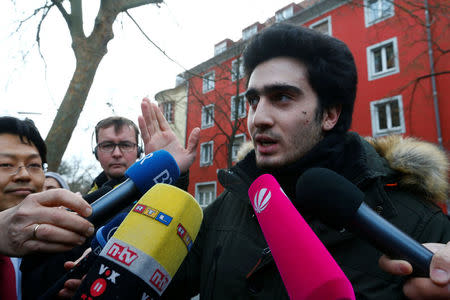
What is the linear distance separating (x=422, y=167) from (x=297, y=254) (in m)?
1.00

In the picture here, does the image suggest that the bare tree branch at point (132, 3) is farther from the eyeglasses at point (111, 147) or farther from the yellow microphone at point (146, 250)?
the yellow microphone at point (146, 250)

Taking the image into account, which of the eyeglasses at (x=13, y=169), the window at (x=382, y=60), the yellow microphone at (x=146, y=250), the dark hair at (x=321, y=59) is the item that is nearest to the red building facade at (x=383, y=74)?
the window at (x=382, y=60)

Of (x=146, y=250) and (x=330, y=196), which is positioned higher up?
(x=330, y=196)

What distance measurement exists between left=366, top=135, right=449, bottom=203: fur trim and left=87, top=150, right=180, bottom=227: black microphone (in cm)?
109

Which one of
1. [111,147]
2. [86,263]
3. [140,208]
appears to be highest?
[111,147]

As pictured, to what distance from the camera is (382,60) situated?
12930 mm

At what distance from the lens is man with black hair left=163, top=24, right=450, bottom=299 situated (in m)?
1.20

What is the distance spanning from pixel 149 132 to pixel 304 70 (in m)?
1.01

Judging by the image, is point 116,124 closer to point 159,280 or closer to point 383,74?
point 159,280

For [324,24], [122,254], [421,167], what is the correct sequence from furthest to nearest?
[324,24] → [421,167] → [122,254]

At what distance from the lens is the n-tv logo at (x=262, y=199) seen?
0.92 meters

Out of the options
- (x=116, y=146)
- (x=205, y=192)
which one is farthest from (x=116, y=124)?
(x=205, y=192)

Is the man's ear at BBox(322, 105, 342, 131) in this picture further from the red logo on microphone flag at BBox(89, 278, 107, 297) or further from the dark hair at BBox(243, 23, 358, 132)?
the red logo on microphone flag at BBox(89, 278, 107, 297)

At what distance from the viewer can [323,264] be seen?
659 mm
